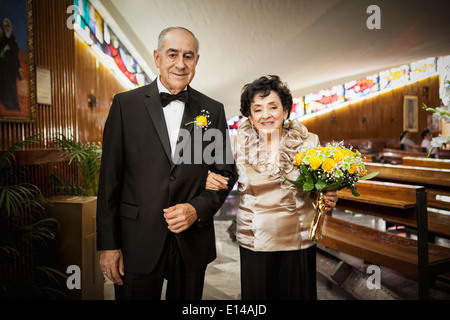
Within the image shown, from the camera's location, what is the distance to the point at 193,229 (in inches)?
60.0

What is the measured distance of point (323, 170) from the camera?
167 cm

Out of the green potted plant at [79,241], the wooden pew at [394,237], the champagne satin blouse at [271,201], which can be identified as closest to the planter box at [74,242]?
the green potted plant at [79,241]

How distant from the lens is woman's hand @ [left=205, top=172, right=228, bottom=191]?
1.55 metres

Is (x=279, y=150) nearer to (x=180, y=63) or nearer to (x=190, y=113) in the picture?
(x=190, y=113)

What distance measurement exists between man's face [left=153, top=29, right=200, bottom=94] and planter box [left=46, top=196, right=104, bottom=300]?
5.87 feet

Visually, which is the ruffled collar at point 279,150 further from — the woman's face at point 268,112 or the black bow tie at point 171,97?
the black bow tie at point 171,97

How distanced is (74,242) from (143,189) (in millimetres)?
1758

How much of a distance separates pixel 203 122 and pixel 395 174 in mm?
3056

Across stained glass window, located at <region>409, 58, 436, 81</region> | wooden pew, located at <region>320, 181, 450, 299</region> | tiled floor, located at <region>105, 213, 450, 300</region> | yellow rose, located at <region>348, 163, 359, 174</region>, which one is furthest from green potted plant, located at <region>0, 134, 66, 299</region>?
stained glass window, located at <region>409, 58, 436, 81</region>

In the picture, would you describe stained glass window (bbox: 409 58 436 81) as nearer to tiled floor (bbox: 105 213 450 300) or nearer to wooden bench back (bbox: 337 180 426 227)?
tiled floor (bbox: 105 213 450 300)

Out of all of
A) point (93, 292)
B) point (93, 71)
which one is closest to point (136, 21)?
point (93, 71)

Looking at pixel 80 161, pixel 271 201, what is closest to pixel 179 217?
pixel 271 201

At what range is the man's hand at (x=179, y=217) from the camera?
1416 millimetres

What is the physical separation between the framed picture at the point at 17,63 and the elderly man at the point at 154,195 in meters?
1.75
